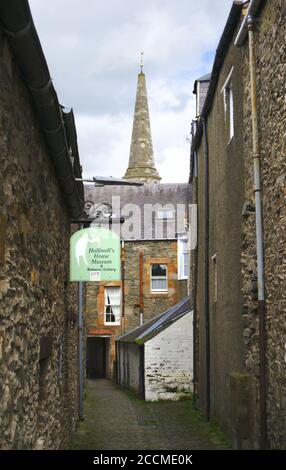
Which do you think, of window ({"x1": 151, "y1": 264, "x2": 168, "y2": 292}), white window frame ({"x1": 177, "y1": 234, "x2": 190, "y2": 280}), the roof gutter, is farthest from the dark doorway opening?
the roof gutter

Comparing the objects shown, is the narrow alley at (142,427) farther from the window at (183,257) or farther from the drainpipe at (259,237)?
the window at (183,257)

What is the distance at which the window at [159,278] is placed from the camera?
3070 cm

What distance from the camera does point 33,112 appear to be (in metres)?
5.71

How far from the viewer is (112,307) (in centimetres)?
3117

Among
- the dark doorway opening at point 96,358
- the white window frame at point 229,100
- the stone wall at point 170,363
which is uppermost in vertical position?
the white window frame at point 229,100

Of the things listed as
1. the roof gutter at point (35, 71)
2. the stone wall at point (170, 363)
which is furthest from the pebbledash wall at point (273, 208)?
the stone wall at point (170, 363)

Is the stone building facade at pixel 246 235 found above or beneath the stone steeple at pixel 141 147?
beneath

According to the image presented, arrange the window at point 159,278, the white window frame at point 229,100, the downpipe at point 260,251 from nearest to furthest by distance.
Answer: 1. the downpipe at point 260,251
2. the white window frame at point 229,100
3. the window at point 159,278

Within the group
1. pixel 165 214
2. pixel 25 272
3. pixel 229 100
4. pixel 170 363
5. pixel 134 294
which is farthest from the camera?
pixel 165 214

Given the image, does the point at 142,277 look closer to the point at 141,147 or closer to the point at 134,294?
the point at 134,294

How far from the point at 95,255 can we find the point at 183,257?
21.4 m

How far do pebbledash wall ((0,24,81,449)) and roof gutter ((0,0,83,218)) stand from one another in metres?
0.08

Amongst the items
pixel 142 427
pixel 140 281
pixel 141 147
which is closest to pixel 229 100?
pixel 142 427

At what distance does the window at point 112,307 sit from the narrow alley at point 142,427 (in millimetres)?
9955
